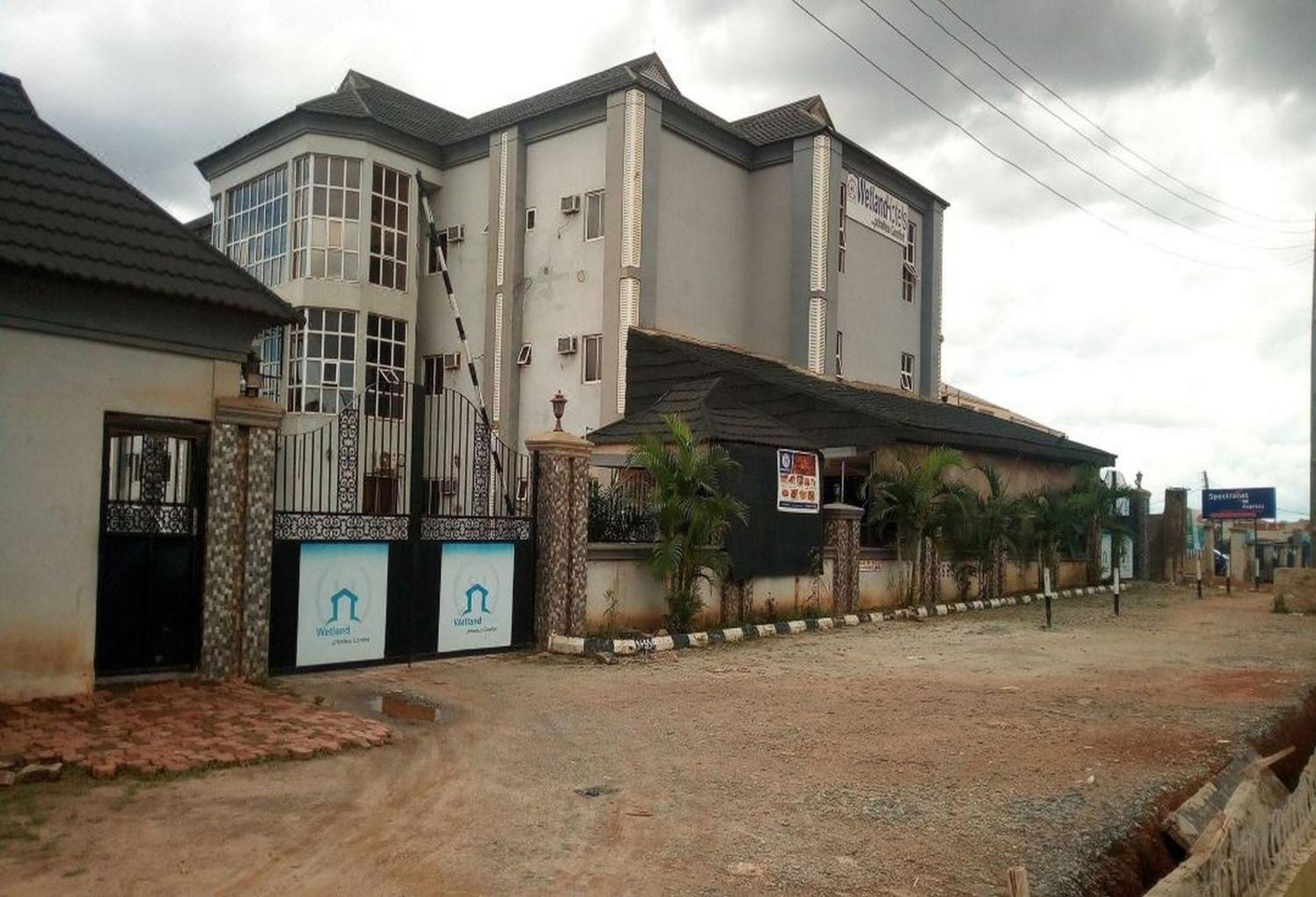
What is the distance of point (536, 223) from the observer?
25438mm

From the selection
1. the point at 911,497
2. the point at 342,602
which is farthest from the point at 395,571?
the point at 911,497

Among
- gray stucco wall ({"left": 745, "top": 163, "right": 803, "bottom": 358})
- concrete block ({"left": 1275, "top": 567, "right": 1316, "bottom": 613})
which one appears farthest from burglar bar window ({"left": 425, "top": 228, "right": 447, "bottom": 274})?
concrete block ({"left": 1275, "top": 567, "right": 1316, "bottom": 613})

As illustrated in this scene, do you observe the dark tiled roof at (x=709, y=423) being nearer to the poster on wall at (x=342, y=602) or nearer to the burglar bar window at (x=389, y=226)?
the poster on wall at (x=342, y=602)

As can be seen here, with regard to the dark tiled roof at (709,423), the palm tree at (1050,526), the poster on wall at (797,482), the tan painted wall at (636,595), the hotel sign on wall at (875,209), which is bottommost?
the tan painted wall at (636,595)

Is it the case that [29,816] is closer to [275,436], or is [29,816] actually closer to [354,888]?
[354,888]

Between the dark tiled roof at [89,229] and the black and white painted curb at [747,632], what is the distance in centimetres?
531

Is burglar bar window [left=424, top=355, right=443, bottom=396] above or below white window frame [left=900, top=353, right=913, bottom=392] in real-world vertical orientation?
below

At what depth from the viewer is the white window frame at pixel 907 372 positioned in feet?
106

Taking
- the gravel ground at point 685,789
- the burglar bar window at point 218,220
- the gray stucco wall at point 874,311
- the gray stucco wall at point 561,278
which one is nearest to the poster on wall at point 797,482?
the gravel ground at point 685,789

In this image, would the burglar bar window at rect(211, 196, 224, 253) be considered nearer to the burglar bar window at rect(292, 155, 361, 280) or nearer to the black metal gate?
the burglar bar window at rect(292, 155, 361, 280)

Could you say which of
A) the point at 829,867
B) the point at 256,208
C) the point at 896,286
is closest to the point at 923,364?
the point at 896,286

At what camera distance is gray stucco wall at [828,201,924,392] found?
29234 mm

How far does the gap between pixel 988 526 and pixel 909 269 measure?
13550 mm

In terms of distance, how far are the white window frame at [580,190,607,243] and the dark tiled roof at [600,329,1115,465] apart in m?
2.78
